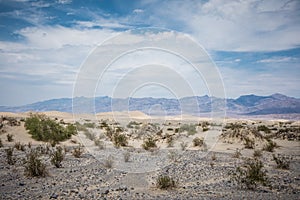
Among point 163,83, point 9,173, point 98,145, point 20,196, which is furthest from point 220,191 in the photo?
point 98,145

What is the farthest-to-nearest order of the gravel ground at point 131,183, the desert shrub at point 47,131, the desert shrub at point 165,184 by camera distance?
the desert shrub at point 47,131 → the desert shrub at point 165,184 → the gravel ground at point 131,183

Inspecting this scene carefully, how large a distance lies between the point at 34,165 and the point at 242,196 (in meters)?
7.73

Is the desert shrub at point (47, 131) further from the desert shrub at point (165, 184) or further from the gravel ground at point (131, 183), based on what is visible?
the desert shrub at point (165, 184)

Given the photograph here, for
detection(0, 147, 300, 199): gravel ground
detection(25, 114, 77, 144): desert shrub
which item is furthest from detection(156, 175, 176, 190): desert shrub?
detection(25, 114, 77, 144): desert shrub

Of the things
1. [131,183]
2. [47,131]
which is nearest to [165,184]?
[131,183]

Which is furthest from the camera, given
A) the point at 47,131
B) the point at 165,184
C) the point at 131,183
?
the point at 47,131

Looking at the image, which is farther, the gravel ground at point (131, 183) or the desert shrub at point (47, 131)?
the desert shrub at point (47, 131)

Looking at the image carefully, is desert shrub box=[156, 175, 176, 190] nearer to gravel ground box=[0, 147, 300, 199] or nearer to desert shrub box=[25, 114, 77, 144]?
gravel ground box=[0, 147, 300, 199]

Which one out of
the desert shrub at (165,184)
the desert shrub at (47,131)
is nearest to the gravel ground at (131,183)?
the desert shrub at (165,184)

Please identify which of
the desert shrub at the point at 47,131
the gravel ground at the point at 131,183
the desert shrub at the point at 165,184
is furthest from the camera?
the desert shrub at the point at 47,131

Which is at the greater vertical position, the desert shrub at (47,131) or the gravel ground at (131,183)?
the desert shrub at (47,131)

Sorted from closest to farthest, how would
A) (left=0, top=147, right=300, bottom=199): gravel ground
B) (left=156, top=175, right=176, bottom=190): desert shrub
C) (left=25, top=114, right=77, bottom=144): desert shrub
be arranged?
(left=0, top=147, right=300, bottom=199): gravel ground < (left=156, top=175, right=176, bottom=190): desert shrub < (left=25, top=114, right=77, bottom=144): desert shrub

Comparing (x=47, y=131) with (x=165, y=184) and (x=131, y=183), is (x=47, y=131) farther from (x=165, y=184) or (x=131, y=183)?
(x=165, y=184)

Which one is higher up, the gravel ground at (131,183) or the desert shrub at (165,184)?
the desert shrub at (165,184)
